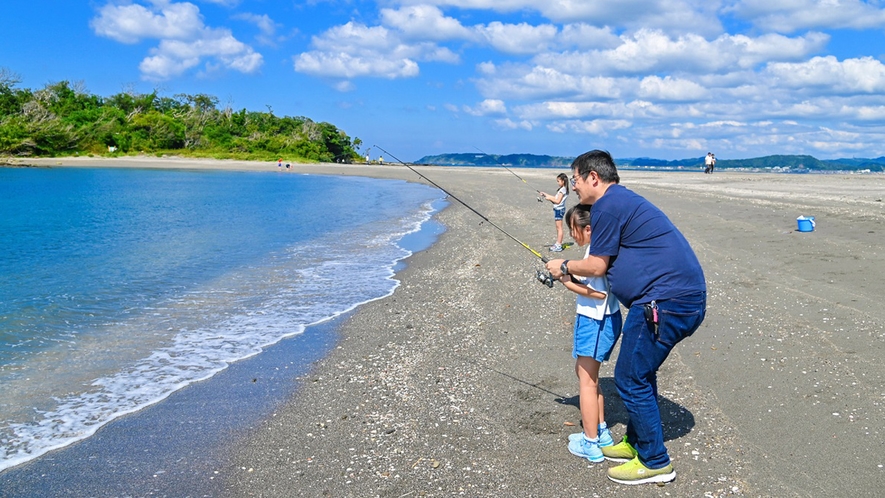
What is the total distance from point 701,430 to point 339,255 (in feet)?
35.5

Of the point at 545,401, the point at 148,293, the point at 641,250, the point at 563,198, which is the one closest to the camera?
the point at 641,250

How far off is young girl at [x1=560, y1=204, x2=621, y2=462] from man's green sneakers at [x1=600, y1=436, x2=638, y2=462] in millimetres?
54

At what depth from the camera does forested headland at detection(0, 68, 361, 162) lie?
229 ft

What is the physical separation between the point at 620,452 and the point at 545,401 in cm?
114

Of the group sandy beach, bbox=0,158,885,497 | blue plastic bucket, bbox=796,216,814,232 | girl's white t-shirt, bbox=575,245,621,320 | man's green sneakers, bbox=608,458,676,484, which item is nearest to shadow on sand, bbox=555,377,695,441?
sandy beach, bbox=0,158,885,497

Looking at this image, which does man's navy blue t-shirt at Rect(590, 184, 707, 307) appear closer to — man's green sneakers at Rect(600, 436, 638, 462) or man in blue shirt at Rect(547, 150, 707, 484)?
man in blue shirt at Rect(547, 150, 707, 484)

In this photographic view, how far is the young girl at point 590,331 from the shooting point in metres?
4.17

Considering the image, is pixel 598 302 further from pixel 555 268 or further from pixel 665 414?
pixel 665 414

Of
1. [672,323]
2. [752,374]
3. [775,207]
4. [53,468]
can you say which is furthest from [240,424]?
[775,207]

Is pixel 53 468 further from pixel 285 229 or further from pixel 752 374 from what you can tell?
pixel 285 229

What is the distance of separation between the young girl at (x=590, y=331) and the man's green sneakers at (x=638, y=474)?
0.27 meters

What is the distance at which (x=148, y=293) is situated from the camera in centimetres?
1070

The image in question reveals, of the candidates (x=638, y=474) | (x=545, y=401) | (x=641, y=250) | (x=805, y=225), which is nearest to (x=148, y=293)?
(x=545, y=401)

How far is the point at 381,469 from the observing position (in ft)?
14.1
